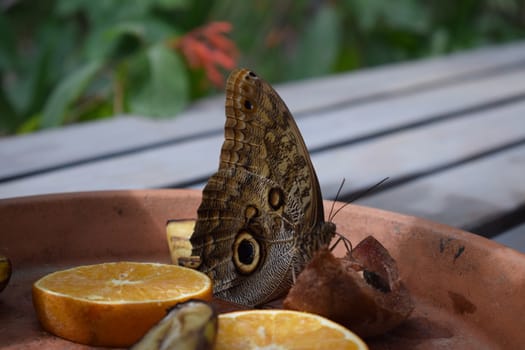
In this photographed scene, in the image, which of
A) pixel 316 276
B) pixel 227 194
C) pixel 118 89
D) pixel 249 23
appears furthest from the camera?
pixel 249 23

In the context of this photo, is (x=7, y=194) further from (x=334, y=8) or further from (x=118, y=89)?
(x=334, y=8)

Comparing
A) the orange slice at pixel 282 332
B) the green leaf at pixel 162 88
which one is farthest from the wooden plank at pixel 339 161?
the orange slice at pixel 282 332

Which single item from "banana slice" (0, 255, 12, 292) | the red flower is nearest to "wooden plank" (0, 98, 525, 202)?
the red flower

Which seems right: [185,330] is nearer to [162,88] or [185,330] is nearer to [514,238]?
[514,238]

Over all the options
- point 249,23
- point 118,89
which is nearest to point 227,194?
point 118,89

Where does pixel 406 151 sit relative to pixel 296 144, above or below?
below

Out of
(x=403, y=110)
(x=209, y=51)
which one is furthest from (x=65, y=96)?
(x=403, y=110)

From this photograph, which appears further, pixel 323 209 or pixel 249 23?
pixel 249 23
